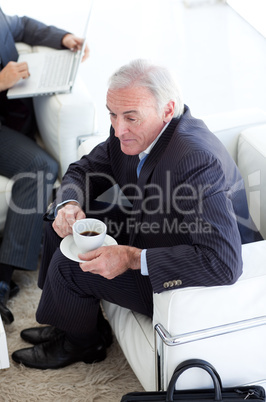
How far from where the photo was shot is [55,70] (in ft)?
9.04

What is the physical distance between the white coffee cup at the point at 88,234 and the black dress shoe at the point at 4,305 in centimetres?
72

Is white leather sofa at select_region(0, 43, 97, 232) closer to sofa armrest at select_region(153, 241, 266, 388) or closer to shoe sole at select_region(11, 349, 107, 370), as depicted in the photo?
shoe sole at select_region(11, 349, 107, 370)

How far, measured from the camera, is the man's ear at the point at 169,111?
1.79 m

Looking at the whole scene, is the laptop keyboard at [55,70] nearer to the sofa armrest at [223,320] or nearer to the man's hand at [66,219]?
the man's hand at [66,219]

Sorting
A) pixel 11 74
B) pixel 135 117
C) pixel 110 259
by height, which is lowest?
pixel 110 259

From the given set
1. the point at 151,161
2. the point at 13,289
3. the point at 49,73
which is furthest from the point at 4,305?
the point at 49,73

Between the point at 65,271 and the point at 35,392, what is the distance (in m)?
0.49

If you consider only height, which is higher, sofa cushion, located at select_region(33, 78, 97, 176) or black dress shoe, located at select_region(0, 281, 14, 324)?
sofa cushion, located at select_region(33, 78, 97, 176)

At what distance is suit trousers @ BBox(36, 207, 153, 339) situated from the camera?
190 centimetres

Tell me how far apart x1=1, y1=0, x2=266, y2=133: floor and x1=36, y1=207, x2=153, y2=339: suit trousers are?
206 cm

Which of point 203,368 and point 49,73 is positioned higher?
point 49,73

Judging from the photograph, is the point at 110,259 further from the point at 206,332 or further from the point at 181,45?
the point at 181,45

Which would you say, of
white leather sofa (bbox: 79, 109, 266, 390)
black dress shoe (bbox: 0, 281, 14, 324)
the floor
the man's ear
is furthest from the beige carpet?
the floor

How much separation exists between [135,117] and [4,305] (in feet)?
3.44
